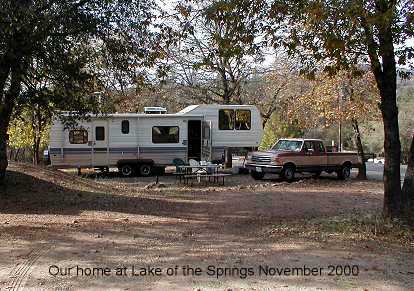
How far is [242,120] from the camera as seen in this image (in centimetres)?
2395

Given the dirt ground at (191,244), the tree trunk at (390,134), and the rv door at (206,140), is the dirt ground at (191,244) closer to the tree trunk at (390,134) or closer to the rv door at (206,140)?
the tree trunk at (390,134)

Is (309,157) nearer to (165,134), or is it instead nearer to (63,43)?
(165,134)

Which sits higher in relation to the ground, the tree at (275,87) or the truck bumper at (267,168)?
the tree at (275,87)

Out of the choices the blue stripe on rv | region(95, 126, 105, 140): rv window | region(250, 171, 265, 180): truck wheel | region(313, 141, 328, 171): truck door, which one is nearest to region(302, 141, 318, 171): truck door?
region(313, 141, 328, 171): truck door

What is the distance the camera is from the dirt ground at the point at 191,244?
5820 millimetres

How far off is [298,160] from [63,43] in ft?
39.0

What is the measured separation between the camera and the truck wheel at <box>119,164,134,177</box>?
23.2 metres

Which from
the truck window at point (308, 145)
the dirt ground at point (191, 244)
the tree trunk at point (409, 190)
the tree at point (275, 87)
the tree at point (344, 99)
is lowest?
the dirt ground at point (191, 244)

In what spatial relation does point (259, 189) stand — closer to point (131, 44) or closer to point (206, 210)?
point (206, 210)

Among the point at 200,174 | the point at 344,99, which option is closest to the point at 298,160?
the point at 344,99

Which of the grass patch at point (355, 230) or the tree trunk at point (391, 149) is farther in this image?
the tree trunk at point (391, 149)

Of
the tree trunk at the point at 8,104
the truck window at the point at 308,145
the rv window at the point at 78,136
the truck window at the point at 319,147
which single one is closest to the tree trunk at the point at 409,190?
the tree trunk at the point at 8,104

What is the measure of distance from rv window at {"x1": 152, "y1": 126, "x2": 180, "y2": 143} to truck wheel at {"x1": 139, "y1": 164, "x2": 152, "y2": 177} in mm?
1174

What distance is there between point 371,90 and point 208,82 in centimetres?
1115
